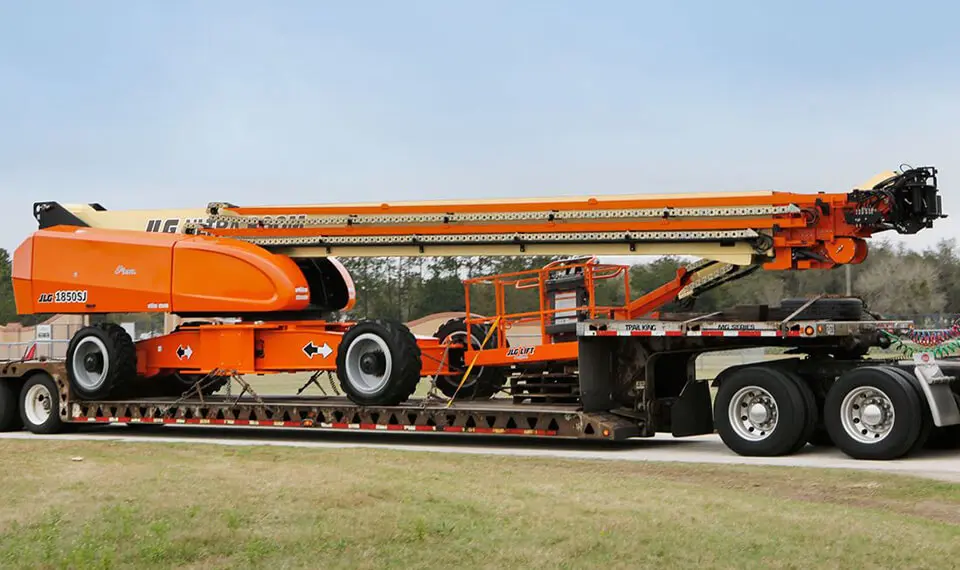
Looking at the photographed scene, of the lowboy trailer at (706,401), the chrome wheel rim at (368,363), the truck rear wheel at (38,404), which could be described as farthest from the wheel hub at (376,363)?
the truck rear wheel at (38,404)

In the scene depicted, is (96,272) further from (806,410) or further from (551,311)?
(806,410)

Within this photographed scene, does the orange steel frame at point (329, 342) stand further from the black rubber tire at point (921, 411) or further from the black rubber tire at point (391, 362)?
the black rubber tire at point (921, 411)

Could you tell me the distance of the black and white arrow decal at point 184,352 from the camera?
62.4 feet

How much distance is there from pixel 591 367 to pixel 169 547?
27.2 ft

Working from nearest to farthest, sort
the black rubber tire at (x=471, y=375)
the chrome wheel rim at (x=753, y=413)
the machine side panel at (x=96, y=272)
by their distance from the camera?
the chrome wheel rim at (x=753, y=413)
the black rubber tire at (x=471, y=375)
the machine side panel at (x=96, y=272)

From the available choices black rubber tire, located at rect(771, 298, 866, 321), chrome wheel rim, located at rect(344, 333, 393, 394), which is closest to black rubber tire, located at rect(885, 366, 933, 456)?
black rubber tire, located at rect(771, 298, 866, 321)

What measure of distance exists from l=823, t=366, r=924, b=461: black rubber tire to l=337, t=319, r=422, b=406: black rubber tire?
5788 millimetres

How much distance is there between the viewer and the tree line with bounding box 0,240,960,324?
87.8ft

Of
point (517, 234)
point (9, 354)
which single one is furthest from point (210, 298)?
point (9, 354)

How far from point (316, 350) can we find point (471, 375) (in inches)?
93.3

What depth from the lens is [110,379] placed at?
19.0 metres

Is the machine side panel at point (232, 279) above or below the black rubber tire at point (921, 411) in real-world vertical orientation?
above

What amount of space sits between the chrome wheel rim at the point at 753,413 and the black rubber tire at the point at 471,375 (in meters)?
4.21

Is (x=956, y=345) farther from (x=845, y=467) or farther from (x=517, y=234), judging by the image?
(x=517, y=234)
